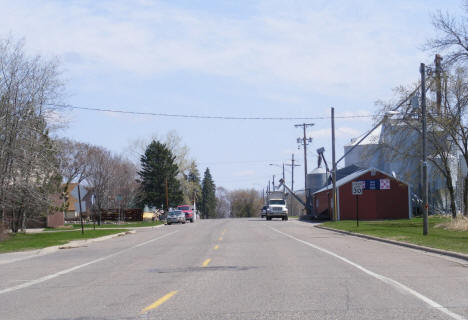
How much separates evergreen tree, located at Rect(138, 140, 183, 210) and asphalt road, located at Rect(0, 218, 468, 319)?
6093 centimetres

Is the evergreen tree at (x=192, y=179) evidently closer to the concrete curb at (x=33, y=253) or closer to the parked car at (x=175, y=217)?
the parked car at (x=175, y=217)

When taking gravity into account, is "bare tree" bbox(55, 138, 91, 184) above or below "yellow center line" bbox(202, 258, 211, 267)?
above

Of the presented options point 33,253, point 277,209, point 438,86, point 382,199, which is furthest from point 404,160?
point 33,253

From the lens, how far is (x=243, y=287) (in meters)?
11.1

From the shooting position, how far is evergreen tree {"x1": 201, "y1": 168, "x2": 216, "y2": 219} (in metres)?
137

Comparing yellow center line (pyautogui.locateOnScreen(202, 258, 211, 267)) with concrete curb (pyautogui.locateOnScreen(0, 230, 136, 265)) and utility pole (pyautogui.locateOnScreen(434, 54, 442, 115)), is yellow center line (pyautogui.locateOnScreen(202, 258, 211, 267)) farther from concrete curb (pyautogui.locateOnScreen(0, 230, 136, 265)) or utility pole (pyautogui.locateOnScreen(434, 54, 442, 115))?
utility pole (pyautogui.locateOnScreen(434, 54, 442, 115))

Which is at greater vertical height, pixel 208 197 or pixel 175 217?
pixel 208 197

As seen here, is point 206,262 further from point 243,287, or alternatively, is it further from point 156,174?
point 156,174

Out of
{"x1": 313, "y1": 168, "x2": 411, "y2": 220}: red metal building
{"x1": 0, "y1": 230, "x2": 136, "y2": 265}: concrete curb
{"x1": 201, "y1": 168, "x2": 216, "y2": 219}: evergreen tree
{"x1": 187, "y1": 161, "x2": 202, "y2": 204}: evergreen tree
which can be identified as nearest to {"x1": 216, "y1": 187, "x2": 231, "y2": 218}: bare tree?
{"x1": 201, "y1": 168, "x2": 216, "y2": 219}: evergreen tree

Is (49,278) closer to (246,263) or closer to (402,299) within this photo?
(246,263)

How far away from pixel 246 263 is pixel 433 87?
82.9 feet

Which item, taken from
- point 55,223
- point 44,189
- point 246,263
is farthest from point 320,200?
point 246,263

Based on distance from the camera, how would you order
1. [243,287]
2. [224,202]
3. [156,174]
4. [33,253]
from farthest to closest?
1. [224,202]
2. [156,174]
3. [33,253]
4. [243,287]

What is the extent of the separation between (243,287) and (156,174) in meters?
69.2
